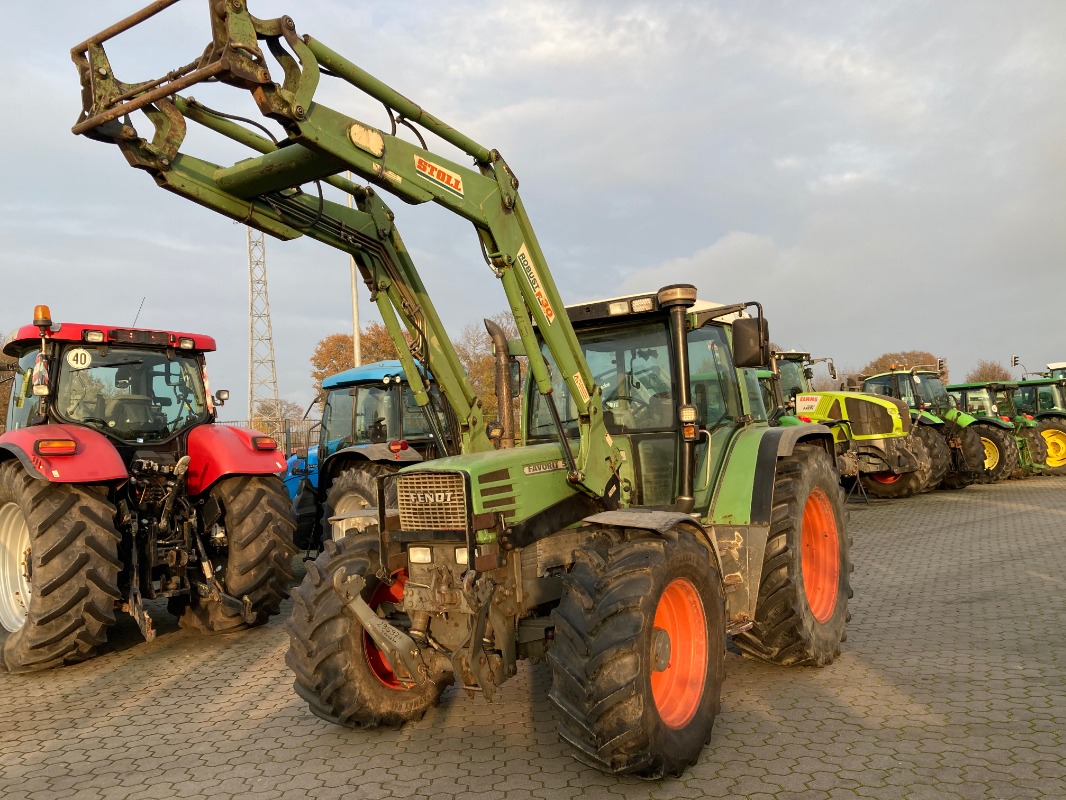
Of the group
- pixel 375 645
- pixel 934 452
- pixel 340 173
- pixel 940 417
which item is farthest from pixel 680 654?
pixel 940 417

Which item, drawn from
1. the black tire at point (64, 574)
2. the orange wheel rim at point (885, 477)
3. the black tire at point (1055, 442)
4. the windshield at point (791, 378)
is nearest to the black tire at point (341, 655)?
the black tire at point (64, 574)

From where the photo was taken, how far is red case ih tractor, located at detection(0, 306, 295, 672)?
18.4 feet

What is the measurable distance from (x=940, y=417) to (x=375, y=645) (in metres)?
14.3

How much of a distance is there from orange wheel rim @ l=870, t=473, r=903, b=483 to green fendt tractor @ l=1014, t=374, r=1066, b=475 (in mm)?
5550

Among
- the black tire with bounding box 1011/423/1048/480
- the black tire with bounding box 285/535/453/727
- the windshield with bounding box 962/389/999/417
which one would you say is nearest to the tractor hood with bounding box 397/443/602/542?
the black tire with bounding box 285/535/453/727

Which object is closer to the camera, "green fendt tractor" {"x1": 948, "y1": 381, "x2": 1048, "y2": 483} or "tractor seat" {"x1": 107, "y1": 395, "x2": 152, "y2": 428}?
"tractor seat" {"x1": 107, "y1": 395, "x2": 152, "y2": 428}

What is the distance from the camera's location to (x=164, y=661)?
6.00 m

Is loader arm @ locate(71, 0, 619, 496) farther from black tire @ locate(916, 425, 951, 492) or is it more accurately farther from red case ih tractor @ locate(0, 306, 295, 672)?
black tire @ locate(916, 425, 951, 492)

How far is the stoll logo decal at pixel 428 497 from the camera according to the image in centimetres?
390

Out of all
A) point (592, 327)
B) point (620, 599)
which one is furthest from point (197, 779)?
point (592, 327)

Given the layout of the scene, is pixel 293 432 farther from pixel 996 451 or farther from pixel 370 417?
pixel 996 451

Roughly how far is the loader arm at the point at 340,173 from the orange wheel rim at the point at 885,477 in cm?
1154

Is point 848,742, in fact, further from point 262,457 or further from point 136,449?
point 136,449

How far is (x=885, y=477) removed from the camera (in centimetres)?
1463
